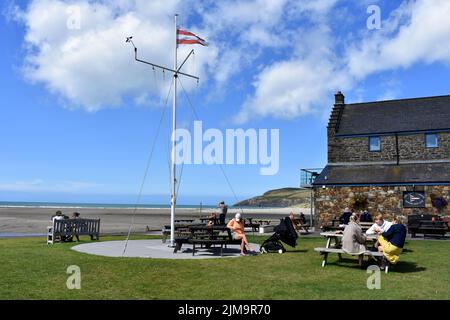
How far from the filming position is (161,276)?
10.5 m

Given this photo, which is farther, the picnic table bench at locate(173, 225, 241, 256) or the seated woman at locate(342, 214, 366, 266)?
the picnic table bench at locate(173, 225, 241, 256)

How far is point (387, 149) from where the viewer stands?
30.5m

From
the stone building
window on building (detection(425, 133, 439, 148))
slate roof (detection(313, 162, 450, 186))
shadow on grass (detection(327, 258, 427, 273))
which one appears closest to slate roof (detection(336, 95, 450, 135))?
the stone building

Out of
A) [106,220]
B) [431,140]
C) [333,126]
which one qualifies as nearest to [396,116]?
[431,140]

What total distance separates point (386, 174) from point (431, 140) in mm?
3958

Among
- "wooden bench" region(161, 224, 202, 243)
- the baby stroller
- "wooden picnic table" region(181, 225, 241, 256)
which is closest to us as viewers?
"wooden picnic table" region(181, 225, 241, 256)

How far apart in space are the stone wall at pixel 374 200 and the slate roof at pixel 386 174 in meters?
Result: 0.43

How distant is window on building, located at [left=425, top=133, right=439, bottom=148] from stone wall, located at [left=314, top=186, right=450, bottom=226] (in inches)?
156

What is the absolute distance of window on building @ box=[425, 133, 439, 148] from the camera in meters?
29.2

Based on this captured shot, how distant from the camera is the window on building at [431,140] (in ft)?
96.0

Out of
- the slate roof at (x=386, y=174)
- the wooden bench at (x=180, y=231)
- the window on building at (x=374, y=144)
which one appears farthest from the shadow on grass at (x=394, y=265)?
the window on building at (x=374, y=144)

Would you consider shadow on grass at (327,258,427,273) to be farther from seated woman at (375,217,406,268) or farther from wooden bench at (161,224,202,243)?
wooden bench at (161,224,202,243)

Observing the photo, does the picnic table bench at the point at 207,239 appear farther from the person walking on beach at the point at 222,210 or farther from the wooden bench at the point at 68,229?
the wooden bench at the point at 68,229

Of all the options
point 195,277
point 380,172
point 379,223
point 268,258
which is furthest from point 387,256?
point 380,172
